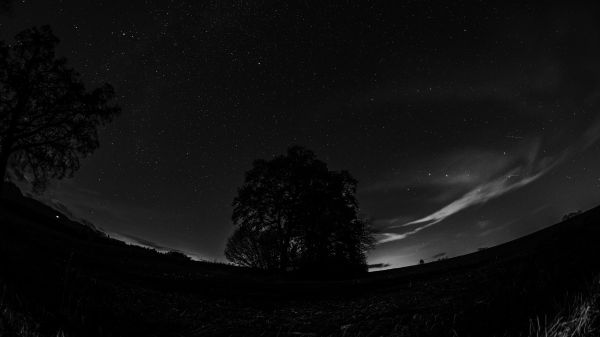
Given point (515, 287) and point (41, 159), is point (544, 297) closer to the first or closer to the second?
point (515, 287)

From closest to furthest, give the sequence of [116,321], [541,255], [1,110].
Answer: [541,255] → [116,321] → [1,110]

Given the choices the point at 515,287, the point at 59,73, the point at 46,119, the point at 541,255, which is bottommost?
the point at 515,287

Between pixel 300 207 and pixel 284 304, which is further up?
pixel 300 207

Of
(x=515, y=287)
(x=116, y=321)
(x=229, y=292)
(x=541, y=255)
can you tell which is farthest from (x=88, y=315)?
(x=541, y=255)

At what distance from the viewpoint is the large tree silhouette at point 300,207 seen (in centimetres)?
2803

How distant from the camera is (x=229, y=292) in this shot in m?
9.37

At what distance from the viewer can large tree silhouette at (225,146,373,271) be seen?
1104 inches

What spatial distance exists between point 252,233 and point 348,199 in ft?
32.0

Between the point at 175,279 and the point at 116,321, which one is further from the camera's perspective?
the point at 175,279

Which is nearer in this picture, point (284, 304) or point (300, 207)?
point (284, 304)

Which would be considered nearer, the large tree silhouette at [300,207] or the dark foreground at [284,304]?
the dark foreground at [284,304]

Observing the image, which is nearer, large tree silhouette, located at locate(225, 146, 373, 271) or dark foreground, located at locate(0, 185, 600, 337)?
dark foreground, located at locate(0, 185, 600, 337)

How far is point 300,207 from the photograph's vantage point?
94.3ft

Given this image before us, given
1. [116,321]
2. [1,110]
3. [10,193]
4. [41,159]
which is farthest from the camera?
[10,193]
